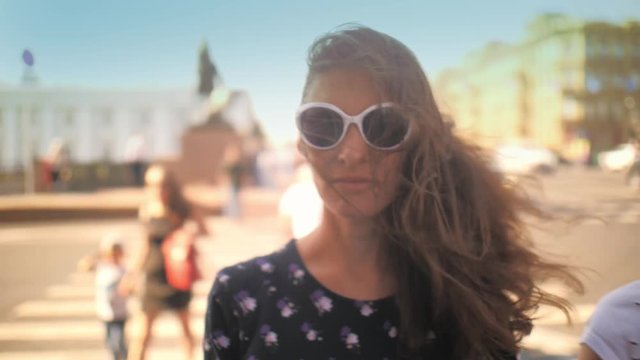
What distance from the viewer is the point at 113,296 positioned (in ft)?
10.4

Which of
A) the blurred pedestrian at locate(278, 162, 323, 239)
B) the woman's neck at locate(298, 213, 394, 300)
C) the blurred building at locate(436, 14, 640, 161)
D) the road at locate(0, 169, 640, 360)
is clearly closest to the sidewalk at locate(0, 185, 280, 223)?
A: the road at locate(0, 169, 640, 360)

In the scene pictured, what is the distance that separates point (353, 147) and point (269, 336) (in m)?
0.34

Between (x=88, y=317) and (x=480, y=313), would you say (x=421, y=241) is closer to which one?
(x=480, y=313)

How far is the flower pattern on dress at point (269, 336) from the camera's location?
3.19ft

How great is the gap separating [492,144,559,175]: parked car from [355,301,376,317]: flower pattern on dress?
0.39m

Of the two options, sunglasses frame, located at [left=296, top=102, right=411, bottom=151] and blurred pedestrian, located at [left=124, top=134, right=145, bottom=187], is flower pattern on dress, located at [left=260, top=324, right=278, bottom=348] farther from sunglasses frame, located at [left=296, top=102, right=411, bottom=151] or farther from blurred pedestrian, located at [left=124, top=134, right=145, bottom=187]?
blurred pedestrian, located at [left=124, top=134, right=145, bottom=187]

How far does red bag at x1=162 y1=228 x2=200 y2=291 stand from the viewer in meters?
3.15

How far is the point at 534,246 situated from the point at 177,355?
10.3 feet

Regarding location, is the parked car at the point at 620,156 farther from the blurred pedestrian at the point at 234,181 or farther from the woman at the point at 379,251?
the blurred pedestrian at the point at 234,181

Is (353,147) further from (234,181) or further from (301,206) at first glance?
(234,181)

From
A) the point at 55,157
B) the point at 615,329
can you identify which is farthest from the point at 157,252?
the point at 615,329

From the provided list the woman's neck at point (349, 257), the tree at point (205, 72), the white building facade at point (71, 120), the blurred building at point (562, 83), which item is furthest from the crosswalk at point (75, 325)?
the woman's neck at point (349, 257)

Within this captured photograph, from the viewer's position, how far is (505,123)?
1.75 metres

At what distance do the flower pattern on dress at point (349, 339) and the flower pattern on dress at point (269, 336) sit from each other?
110 mm
